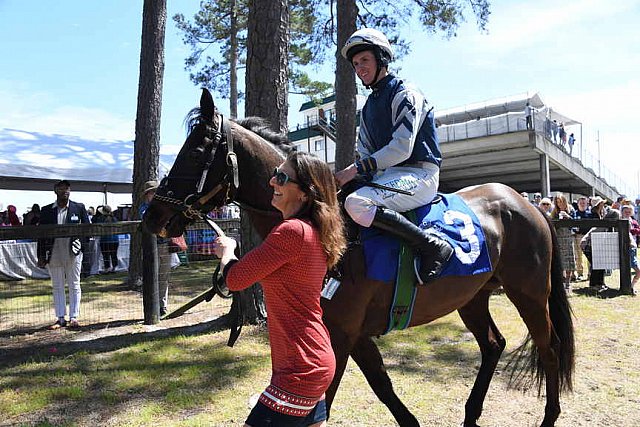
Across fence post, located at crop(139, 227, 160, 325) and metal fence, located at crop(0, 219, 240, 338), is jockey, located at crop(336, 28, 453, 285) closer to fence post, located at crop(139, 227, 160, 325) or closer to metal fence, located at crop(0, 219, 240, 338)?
metal fence, located at crop(0, 219, 240, 338)

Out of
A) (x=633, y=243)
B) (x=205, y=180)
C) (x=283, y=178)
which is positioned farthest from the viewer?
(x=633, y=243)

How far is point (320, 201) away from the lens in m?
2.10

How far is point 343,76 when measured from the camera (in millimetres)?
10578

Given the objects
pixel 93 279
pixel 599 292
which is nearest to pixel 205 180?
pixel 599 292

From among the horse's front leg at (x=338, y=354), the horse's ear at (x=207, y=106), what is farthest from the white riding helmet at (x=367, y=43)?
the horse's front leg at (x=338, y=354)

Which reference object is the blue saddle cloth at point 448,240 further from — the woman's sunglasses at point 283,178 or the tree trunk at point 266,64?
the tree trunk at point 266,64

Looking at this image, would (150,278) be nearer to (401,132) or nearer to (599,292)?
(401,132)

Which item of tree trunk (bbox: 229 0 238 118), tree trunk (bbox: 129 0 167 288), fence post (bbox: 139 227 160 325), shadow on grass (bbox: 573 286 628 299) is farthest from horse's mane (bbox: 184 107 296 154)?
tree trunk (bbox: 229 0 238 118)

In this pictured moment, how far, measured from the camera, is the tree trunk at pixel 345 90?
10.5 meters

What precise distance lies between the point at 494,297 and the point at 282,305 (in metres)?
7.85

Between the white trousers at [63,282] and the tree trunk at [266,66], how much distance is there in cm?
257

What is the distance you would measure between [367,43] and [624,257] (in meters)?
8.46

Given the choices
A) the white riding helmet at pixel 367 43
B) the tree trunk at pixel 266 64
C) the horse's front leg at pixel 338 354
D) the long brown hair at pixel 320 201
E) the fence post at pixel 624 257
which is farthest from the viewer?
the fence post at pixel 624 257

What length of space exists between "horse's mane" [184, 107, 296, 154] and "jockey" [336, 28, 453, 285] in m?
0.45
